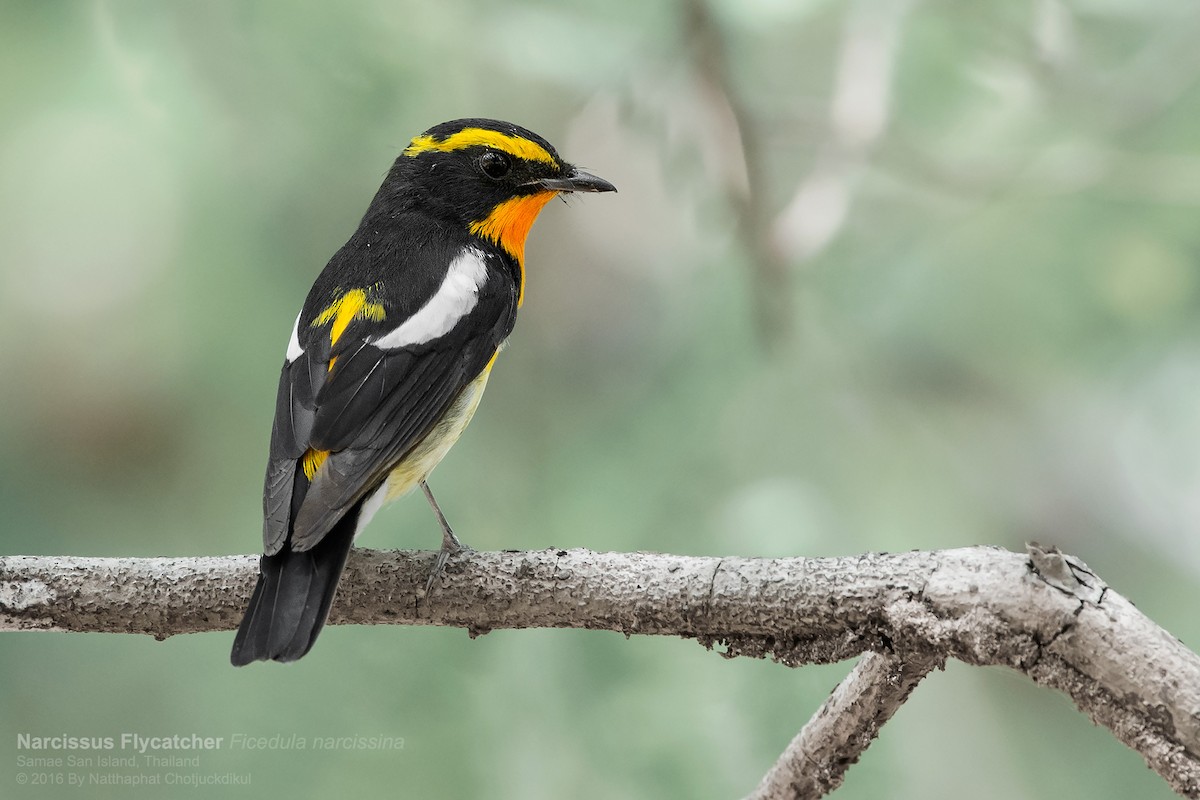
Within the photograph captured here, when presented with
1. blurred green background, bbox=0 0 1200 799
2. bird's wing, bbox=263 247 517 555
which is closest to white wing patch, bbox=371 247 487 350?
bird's wing, bbox=263 247 517 555

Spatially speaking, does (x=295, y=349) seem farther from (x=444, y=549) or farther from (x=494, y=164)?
(x=494, y=164)

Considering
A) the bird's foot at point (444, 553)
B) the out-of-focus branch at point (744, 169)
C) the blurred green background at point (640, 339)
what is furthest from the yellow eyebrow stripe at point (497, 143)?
the bird's foot at point (444, 553)

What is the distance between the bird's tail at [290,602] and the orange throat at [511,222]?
92 centimetres

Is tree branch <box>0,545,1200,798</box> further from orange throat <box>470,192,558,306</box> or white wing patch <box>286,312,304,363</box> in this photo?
orange throat <box>470,192,558,306</box>

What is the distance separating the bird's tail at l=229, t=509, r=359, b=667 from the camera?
6.06ft

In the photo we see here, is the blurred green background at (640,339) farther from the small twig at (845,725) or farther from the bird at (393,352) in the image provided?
the small twig at (845,725)

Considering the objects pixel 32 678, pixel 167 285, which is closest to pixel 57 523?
pixel 32 678

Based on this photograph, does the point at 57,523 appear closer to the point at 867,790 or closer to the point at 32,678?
the point at 32,678

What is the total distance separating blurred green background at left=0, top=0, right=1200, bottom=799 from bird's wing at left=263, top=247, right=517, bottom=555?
683 mm

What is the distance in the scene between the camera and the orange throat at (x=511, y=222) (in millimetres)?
2754

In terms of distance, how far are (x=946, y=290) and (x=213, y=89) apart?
200 centimetres

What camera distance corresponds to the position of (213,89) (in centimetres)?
318

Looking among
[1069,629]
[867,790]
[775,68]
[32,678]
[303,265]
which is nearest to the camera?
[1069,629]

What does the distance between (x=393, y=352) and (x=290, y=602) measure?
57 centimetres
